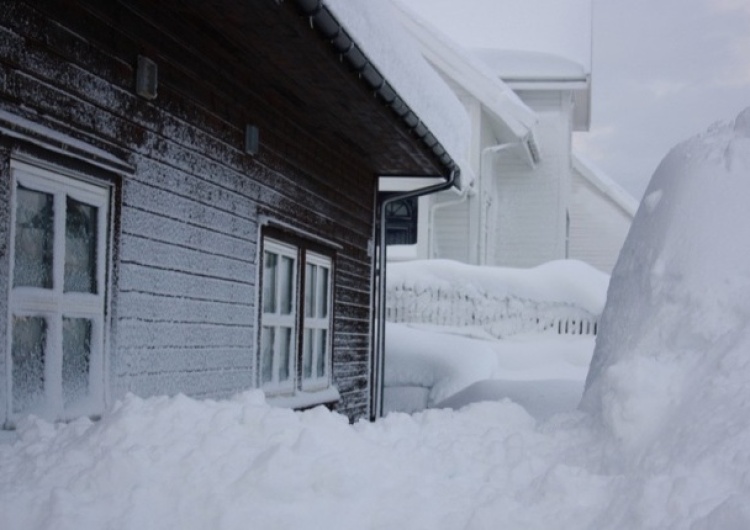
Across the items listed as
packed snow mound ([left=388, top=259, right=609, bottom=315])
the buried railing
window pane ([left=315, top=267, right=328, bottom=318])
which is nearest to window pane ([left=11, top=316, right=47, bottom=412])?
window pane ([left=315, top=267, right=328, bottom=318])

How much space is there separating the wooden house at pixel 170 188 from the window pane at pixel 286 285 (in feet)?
0.08

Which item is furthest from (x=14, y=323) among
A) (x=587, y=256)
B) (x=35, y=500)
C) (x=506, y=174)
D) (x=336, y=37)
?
(x=587, y=256)

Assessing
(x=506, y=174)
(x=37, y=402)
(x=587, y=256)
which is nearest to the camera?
(x=37, y=402)

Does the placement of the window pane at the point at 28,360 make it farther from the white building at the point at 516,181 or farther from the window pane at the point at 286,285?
→ the white building at the point at 516,181

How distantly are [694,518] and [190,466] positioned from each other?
154 centimetres

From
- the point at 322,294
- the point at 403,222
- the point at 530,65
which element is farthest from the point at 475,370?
the point at 530,65

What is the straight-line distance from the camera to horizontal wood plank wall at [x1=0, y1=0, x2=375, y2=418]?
13.9 feet

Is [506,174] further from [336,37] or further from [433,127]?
[336,37]

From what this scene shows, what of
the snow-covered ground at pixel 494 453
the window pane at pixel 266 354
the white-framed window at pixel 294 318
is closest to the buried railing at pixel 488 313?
the white-framed window at pixel 294 318

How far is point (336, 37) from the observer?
17.7ft

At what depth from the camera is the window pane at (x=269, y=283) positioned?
715cm

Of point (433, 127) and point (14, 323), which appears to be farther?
point (433, 127)

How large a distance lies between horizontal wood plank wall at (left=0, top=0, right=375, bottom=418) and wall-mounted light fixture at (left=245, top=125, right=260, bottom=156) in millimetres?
54

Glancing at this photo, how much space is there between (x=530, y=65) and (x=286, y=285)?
15626 mm
